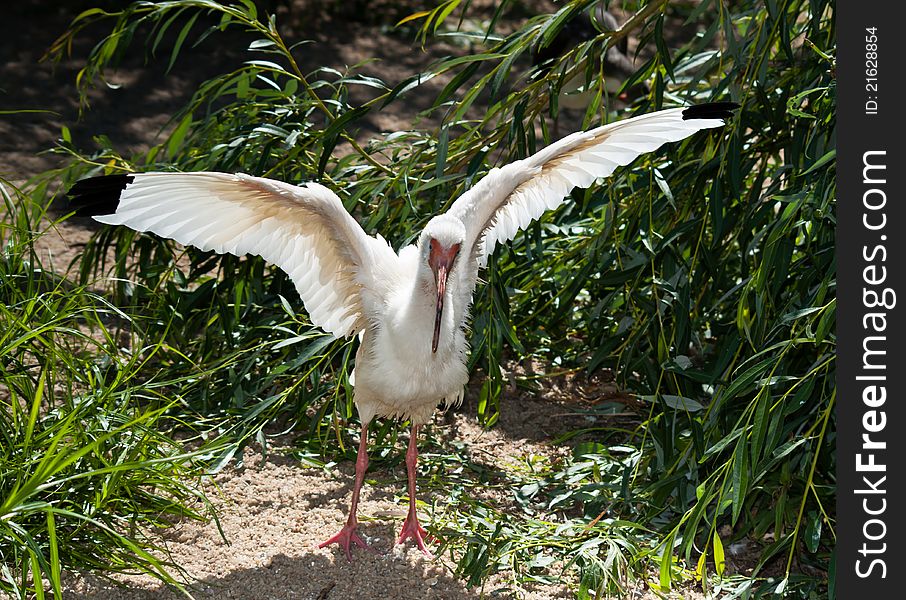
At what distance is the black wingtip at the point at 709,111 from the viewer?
349 cm

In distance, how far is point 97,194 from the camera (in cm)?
306

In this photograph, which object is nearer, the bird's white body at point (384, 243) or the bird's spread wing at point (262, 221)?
the bird's spread wing at point (262, 221)

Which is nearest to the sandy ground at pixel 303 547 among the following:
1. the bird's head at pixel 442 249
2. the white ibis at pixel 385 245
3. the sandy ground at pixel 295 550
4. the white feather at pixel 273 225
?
the sandy ground at pixel 295 550

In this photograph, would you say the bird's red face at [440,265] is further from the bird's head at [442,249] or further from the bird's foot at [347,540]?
the bird's foot at [347,540]

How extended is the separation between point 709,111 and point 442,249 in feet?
3.45

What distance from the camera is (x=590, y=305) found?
4945 millimetres

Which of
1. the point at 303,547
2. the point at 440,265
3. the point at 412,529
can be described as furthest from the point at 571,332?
the point at 303,547

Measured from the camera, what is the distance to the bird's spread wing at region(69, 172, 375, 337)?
3.11 m

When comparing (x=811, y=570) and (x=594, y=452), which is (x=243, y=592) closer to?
(x=594, y=452)

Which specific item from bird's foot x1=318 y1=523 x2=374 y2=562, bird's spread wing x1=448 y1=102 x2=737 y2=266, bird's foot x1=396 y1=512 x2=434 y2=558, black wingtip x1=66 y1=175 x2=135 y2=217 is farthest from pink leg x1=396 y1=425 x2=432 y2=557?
black wingtip x1=66 y1=175 x2=135 y2=217

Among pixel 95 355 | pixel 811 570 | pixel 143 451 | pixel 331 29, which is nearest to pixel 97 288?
pixel 95 355

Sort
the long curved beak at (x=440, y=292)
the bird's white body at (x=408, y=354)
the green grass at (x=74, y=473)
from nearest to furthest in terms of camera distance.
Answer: the green grass at (x=74, y=473) < the long curved beak at (x=440, y=292) < the bird's white body at (x=408, y=354)

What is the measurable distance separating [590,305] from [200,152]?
1985 millimetres

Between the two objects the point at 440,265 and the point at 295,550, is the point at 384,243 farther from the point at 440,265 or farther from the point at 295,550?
the point at 295,550
